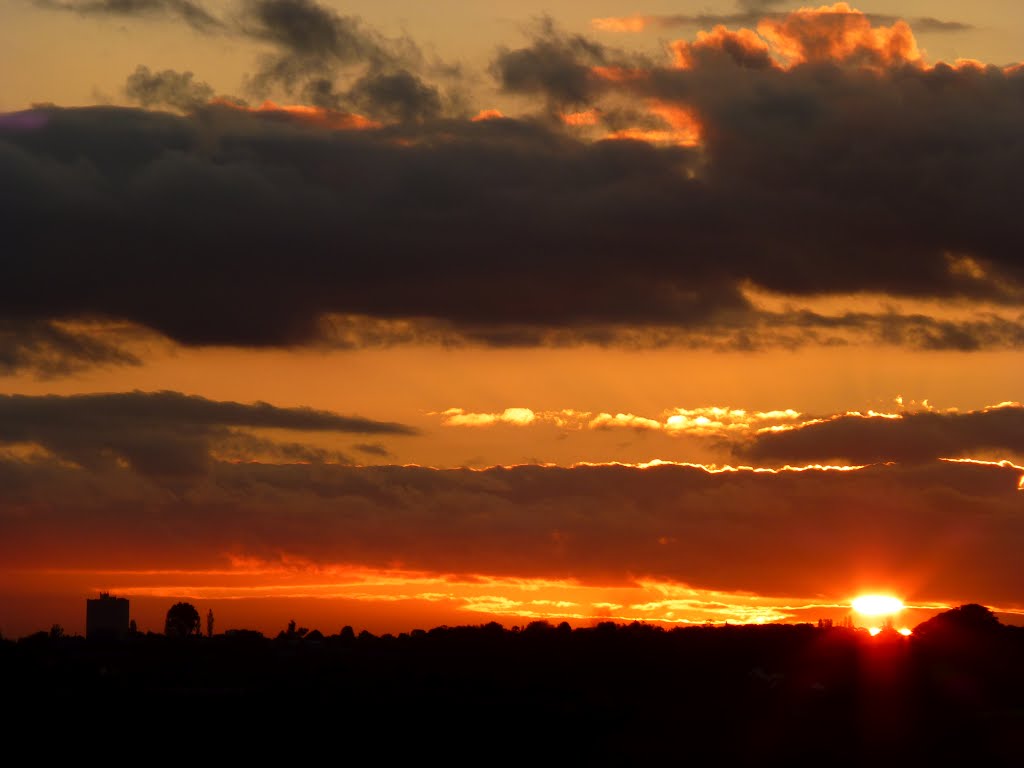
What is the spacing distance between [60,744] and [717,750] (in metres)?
56.3

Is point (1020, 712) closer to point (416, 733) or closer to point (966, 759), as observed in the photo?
point (966, 759)

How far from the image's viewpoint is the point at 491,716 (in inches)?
7835

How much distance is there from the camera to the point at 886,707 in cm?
19912

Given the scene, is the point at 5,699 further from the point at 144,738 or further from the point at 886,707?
the point at 886,707

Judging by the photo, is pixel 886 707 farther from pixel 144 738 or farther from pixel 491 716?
pixel 144 738

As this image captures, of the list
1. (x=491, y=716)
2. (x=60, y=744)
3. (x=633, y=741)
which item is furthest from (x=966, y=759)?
(x=60, y=744)

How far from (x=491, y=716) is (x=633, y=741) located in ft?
49.5

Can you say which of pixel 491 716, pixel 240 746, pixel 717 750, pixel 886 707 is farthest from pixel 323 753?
pixel 886 707

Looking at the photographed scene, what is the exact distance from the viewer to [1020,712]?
198 metres

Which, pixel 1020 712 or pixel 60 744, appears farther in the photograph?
pixel 1020 712

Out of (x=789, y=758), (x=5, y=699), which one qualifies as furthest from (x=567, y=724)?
(x=5, y=699)

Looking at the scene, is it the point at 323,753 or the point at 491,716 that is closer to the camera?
the point at 323,753

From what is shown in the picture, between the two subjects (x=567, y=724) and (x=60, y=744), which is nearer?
(x=60, y=744)

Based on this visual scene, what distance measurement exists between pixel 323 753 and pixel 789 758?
39.4 m
